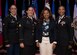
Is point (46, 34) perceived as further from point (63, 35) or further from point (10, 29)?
point (10, 29)

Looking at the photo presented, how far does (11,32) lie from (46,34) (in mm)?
A: 823

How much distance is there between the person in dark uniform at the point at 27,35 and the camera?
644 centimetres

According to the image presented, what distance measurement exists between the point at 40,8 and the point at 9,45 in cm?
186

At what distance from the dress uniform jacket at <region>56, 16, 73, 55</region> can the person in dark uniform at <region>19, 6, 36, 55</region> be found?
1.97 feet

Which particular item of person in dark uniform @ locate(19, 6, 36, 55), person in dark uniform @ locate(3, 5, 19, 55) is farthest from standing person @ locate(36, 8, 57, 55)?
person in dark uniform @ locate(3, 5, 19, 55)

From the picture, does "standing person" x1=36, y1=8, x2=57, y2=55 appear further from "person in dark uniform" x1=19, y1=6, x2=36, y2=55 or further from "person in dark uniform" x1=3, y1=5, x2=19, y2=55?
"person in dark uniform" x1=3, y1=5, x2=19, y2=55

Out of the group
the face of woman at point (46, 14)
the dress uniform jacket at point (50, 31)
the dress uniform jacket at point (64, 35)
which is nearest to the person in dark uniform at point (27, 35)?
the dress uniform jacket at point (50, 31)

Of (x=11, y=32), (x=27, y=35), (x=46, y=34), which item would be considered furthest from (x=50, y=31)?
(x=11, y=32)

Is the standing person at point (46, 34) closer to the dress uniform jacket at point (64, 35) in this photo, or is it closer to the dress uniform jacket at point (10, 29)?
the dress uniform jacket at point (64, 35)

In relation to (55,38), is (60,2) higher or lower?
higher

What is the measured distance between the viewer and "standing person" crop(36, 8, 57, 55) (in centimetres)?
633

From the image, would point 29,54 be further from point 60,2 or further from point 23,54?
point 60,2

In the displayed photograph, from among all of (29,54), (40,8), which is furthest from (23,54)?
(40,8)

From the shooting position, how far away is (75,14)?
7.81 meters
